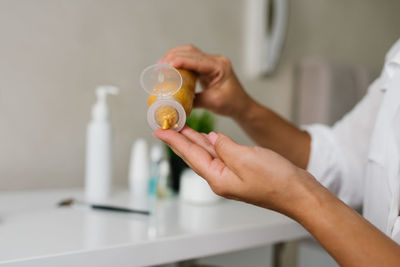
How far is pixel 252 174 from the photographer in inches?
15.0

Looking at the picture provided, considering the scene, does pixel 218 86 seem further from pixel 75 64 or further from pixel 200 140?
pixel 75 64

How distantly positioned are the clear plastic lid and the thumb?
0.45 ft

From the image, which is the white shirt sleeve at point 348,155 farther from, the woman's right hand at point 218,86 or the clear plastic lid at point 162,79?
the clear plastic lid at point 162,79

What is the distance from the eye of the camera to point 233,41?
125cm

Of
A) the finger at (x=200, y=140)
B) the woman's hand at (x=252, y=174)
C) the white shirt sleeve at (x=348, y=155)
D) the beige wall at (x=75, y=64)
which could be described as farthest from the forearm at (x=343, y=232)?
the beige wall at (x=75, y=64)

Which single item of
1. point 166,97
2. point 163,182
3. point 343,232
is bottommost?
point 163,182

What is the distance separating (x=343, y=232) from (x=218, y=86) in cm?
39

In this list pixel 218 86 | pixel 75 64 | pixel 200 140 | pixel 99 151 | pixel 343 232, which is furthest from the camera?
pixel 75 64

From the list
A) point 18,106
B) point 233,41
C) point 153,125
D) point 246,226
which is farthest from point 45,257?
point 233,41

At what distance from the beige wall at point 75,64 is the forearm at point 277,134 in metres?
0.45

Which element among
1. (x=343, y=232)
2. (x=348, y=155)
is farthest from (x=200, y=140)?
(x=348, y=155)

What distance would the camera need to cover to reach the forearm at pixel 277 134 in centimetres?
72

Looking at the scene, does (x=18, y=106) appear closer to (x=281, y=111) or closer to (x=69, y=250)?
(x=69, y=250)

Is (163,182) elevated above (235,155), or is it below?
below
